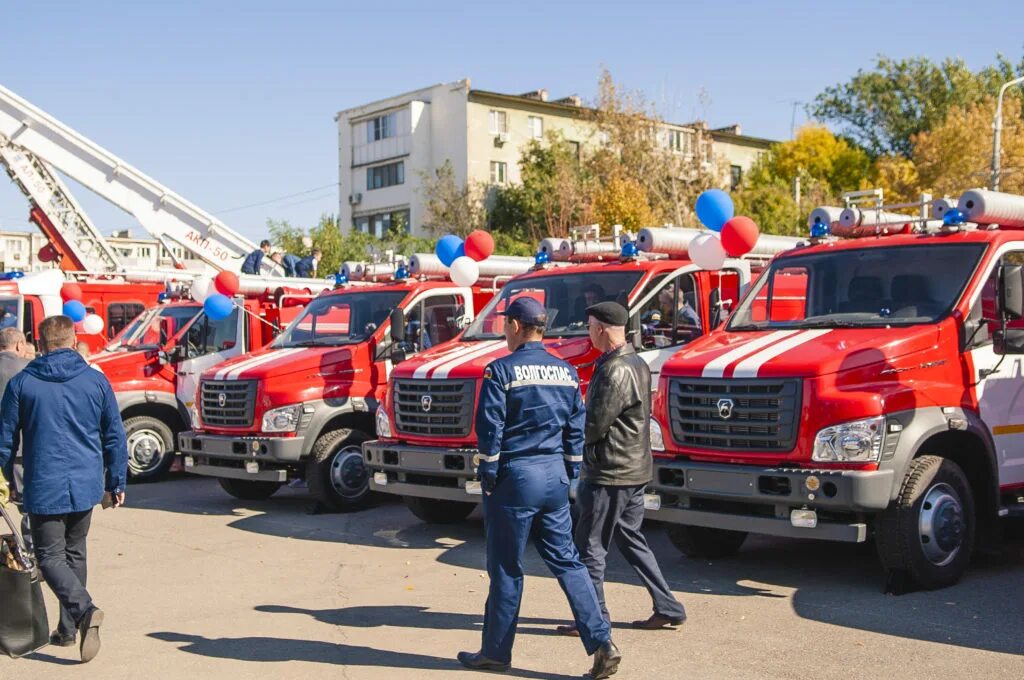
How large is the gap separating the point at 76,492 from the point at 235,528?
174 inches

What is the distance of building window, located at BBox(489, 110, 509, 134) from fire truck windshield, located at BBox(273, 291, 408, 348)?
37996 millimetres

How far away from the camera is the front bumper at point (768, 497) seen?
21.9ft

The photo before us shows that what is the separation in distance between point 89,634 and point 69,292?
1072 centimetres

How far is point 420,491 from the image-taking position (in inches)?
369

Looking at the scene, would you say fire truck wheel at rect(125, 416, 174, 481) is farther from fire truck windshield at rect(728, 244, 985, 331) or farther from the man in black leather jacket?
the man in black leather jacket

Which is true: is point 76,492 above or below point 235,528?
above

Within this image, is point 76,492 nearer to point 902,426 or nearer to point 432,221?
point 902,426

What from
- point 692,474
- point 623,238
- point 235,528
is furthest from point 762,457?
point 235,528

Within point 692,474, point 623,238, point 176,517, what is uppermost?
point 623,238

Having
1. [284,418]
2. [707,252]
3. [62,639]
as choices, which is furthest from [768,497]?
[284,418]

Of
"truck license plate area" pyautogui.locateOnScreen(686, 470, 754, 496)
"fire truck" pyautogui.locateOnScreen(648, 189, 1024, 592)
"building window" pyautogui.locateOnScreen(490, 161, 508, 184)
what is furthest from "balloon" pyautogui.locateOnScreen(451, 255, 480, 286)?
"building window" pyautogui.locateOnScreen(490, 161, 508, 184)

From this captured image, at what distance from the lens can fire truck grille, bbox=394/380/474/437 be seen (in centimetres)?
931

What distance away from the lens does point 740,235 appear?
361 inches

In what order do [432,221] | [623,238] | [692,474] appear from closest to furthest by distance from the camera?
[692,474]
[623,238]
[432,221]
